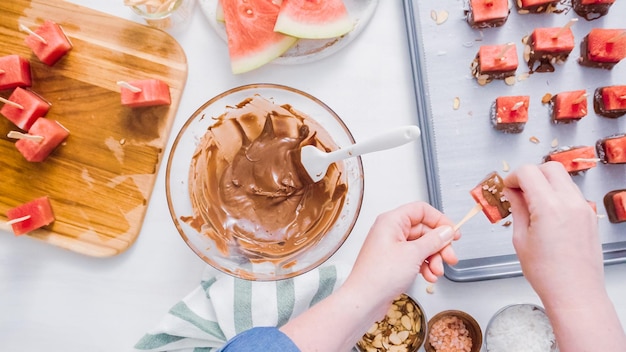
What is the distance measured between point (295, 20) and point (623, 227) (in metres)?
1.01

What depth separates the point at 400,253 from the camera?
47.8 inches

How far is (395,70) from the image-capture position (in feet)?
4.94

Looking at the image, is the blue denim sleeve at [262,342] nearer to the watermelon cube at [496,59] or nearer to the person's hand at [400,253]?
the person's hand at [400,253]

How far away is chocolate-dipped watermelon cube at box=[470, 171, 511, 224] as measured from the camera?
4.52ft

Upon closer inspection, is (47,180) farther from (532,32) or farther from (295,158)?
(532,32)

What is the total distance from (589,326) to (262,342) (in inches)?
27.2

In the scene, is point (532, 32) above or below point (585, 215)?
above

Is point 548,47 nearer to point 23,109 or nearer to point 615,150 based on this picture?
point 615,150

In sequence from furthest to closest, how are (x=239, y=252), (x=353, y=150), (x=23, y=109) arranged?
(x=23, y=109) → (x=239, y=252) → (x=353, y=150)

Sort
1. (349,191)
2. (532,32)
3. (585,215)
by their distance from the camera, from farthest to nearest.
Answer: (532,32) → (349,191) → (585,215)

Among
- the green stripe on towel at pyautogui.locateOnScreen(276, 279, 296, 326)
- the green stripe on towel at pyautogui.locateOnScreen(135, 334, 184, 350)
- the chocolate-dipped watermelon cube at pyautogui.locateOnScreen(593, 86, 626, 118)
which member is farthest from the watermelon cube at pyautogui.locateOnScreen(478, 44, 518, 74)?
the green stripe on towel at pyautogui.locateOnScreen(135, 334, 184, 350)

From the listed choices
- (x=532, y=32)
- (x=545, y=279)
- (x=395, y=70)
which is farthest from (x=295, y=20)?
(x=545, y=279)

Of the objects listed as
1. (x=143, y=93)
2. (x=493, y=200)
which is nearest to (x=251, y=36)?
(x=143, y=93)

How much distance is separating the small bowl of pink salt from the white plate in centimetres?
74
